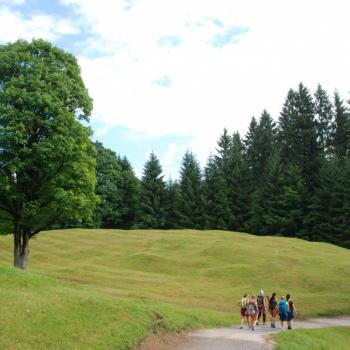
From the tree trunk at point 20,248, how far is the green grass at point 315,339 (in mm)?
16913

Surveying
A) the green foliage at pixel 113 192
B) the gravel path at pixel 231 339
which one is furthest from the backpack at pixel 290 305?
the green foliage at pixel 113 192

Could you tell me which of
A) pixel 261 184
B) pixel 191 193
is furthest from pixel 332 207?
pixel 191 193

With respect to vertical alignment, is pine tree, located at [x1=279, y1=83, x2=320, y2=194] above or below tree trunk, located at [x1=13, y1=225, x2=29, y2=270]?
above

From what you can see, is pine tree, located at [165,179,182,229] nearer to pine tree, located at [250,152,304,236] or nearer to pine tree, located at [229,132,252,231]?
pine tree, located at [229,132,252,231]

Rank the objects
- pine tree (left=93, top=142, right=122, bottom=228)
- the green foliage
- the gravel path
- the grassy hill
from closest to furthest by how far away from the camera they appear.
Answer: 1. the grassy hill
2. the gravel path
3. pine tree (left=93, top=142, right=122, bottom=228)
4. the green foliage

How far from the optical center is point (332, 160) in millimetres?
82750

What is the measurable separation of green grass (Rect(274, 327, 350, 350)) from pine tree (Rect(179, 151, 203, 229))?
206ft

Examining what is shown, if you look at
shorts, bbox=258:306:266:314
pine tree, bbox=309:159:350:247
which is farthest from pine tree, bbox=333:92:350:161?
shorts, bbox=258:306:266:314

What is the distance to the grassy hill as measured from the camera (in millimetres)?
17531

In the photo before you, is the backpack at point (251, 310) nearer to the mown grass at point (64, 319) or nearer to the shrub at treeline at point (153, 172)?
the mown grass at point (64, 319)

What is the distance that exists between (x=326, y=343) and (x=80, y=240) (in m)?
40.1

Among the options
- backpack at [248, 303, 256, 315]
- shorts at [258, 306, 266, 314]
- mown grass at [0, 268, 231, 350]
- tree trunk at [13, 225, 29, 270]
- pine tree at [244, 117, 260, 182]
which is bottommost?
shorts at [258, 306, 266, 314]

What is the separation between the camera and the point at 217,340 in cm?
2103

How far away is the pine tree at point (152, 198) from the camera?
91750 mm
